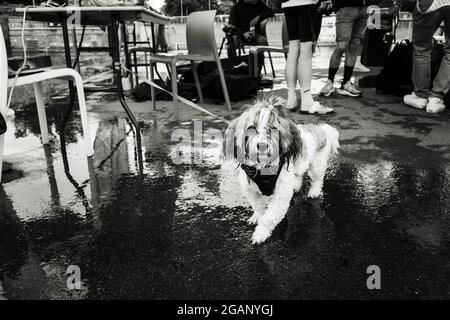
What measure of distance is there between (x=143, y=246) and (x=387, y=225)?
4.86 ft

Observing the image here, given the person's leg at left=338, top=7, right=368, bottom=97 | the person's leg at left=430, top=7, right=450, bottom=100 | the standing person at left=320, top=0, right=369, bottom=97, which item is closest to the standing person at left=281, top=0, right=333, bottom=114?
the standing person at left=320, top=0, right=369, bottom=97

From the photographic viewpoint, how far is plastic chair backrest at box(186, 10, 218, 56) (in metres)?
5.21

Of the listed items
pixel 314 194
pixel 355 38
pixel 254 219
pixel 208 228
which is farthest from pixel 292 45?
pixel 208 228

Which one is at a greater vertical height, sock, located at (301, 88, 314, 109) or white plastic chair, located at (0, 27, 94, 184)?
white plastic chair, located at (0, 27, 94, 184)

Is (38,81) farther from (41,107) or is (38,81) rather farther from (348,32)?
(348,32)

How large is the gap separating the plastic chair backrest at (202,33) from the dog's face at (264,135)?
3347mm

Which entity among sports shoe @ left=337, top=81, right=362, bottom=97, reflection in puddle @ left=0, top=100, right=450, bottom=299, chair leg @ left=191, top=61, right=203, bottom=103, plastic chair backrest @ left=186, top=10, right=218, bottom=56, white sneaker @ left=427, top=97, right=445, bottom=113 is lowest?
reflection in puddle @ left=0, top=100, right=450, bottom=299

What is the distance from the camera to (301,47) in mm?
4891

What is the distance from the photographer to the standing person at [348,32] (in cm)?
570

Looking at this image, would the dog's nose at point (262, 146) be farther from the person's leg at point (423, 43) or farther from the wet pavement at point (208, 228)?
the person's leg at point (423, 43)

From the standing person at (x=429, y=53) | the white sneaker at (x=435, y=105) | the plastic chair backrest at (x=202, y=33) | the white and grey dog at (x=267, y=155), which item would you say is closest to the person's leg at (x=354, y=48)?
the standing person at (x=429, y=53)

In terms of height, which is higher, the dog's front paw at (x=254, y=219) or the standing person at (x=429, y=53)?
the standing person at (x=429, y=53)

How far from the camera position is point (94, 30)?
20891 millimetres

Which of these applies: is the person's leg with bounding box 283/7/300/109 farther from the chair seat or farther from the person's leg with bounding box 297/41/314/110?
the chair seat
